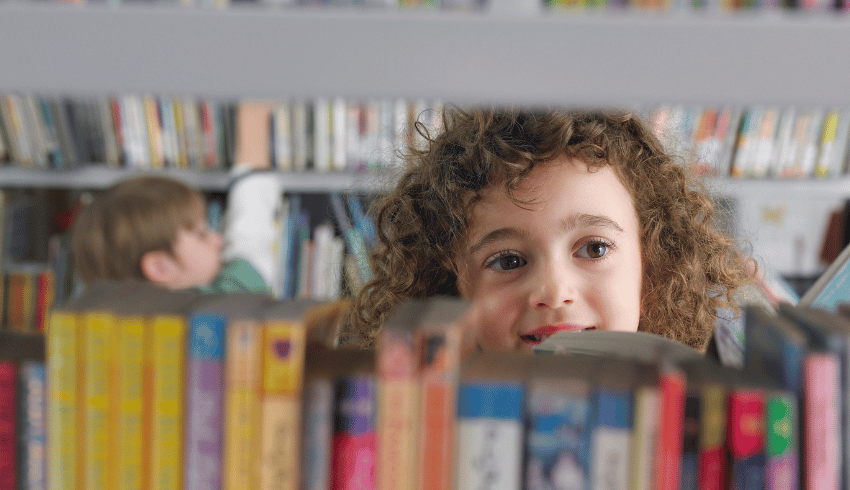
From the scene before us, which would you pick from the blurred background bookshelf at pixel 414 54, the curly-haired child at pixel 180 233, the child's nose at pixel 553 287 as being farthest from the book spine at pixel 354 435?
the curly-haired child at pixel 180 233

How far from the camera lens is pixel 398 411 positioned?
48 cm

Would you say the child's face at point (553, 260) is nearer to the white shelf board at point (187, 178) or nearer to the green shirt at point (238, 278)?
the green shirt at point (238, 278)

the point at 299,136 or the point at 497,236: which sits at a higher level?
the point at 299,136

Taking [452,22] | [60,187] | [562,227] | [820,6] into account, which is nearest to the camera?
[452,22]

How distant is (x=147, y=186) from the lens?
1853 mm

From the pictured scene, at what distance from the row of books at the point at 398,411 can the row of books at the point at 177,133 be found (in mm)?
1658

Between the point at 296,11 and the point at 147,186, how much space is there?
156 cm

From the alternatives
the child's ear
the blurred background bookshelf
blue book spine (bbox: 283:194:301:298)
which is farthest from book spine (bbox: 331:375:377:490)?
blue book spine (bbox: 283:194:301:298)

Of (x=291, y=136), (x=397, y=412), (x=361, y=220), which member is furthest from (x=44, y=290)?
(x=397, y=412)

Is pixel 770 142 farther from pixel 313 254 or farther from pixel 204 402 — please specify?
pixel 204 402

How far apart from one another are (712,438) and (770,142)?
6.50ft

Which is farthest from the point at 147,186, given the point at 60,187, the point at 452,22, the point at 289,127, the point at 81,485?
the point at 452,22

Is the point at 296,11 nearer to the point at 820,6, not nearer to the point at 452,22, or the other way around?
the point at 452,22

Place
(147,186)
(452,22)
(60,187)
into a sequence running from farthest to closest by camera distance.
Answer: (60,187) → (147,186) → (452,22)
